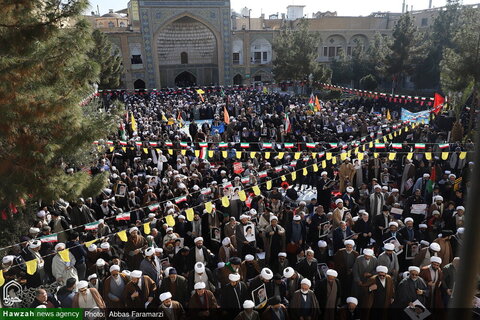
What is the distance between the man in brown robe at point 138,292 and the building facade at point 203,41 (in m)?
31.4

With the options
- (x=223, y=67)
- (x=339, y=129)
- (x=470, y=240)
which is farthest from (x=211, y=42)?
(x=470, y=240)

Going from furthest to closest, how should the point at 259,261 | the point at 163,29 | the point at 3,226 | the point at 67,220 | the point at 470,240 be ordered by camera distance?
1. the point at 163,29
2. the point at 67,220
3. the point at 3,226
4. the point at 259,261
5. the point at 470,240

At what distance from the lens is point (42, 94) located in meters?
5.45

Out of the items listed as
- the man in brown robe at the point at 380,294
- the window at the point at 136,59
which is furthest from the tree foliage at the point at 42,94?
the window at the point at 136,59

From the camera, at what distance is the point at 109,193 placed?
909cm

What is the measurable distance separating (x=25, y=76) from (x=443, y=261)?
674cm

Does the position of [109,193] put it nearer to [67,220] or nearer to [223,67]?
[67,220]

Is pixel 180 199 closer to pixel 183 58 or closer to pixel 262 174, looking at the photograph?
pixel 262 174

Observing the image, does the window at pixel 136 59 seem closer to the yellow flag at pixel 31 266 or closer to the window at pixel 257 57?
the window at pixel 257 57

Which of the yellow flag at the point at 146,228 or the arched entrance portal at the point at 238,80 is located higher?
the arched entrance portal at the point at 238,80

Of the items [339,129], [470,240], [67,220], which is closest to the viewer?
[470,240]

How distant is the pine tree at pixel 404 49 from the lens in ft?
85.7

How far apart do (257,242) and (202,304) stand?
203 cm

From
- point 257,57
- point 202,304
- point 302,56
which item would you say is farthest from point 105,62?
point 202,304
